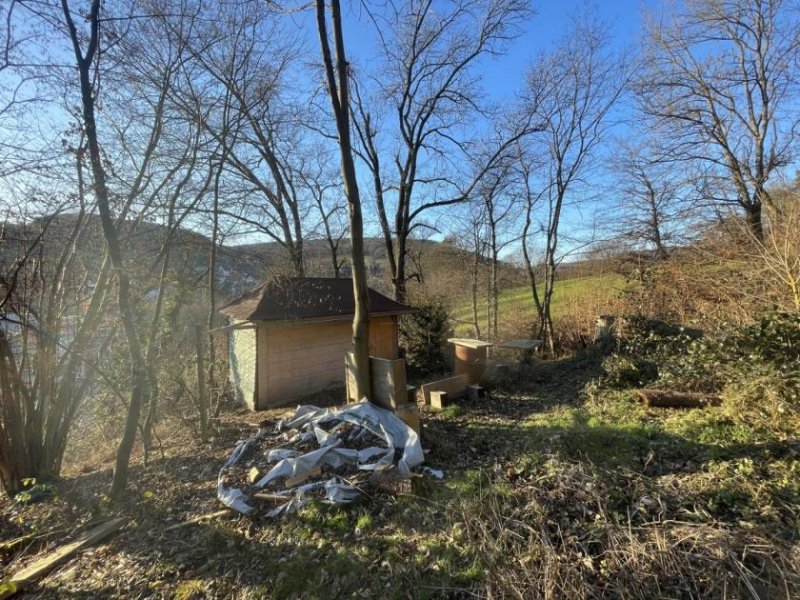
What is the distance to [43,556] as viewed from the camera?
333cm

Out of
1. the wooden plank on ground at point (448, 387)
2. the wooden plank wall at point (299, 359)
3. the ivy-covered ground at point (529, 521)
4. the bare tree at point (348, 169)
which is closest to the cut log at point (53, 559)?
the ivy-covered ground at point (529, 521)

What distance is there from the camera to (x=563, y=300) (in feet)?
48.9

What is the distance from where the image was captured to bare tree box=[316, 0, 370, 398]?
5035mm

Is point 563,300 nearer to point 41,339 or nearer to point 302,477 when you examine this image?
point 302,477

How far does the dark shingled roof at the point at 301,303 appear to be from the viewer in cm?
868

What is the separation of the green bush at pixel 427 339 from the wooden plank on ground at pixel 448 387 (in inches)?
142

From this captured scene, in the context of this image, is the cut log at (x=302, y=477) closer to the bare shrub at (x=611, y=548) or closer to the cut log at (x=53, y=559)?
the bare shrub at (x=611, y=548)

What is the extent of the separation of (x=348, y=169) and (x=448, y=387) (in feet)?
15.2

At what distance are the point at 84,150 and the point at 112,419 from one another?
5.61 metres

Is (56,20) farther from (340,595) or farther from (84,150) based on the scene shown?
(340,595)

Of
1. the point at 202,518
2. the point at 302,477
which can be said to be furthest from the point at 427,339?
the point at 202,518

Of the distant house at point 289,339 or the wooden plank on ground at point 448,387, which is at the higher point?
the distant house at point 289,339

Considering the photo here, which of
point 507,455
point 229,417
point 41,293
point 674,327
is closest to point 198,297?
point 229,417

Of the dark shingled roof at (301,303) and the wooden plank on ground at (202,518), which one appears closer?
the wooden plank on ground at (202,518)
